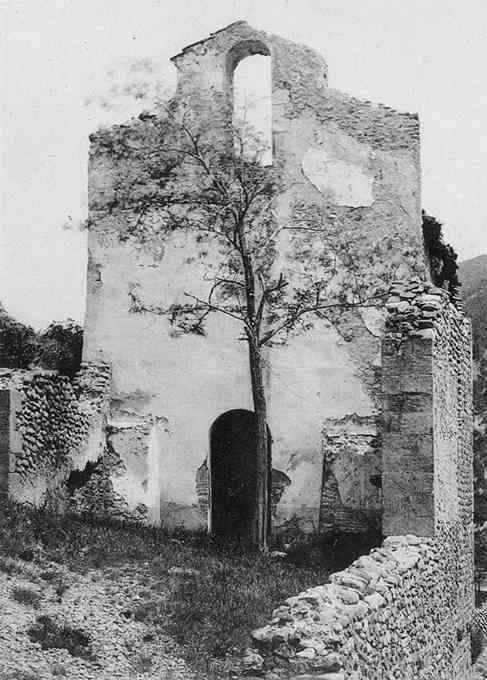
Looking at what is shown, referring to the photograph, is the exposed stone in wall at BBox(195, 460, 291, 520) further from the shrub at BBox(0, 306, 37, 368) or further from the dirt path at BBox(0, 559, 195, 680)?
the dirt path at BBox(0, 559, 195, 680)

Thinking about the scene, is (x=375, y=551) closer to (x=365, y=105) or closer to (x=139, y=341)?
(x=139, y=341)

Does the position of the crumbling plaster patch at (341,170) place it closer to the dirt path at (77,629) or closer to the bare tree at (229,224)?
the bare tree at (229,224)

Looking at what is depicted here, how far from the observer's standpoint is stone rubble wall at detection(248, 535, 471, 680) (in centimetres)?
645

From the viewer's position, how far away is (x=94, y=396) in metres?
14.1

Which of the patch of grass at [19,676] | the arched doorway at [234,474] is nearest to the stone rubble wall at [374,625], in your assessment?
the patch of grass at [19,676]

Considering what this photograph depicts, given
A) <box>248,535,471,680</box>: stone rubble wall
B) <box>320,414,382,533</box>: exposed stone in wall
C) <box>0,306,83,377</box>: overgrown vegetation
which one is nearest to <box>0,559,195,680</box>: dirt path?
<box>248,535,471,680</box>: stone rubble wall

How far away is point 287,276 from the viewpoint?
1390cm

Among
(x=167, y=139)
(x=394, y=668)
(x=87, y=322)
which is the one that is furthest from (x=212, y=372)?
(x=394, y=668)

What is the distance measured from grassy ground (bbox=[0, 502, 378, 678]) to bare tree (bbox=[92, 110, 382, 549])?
65.2 inches

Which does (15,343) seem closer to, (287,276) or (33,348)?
(33,348)

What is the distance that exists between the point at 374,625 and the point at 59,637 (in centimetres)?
272

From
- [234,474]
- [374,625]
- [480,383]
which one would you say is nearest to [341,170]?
[234,474]

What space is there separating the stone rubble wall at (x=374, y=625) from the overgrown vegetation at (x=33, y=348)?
674 centimetres

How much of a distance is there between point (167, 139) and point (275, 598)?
7.73 meters
